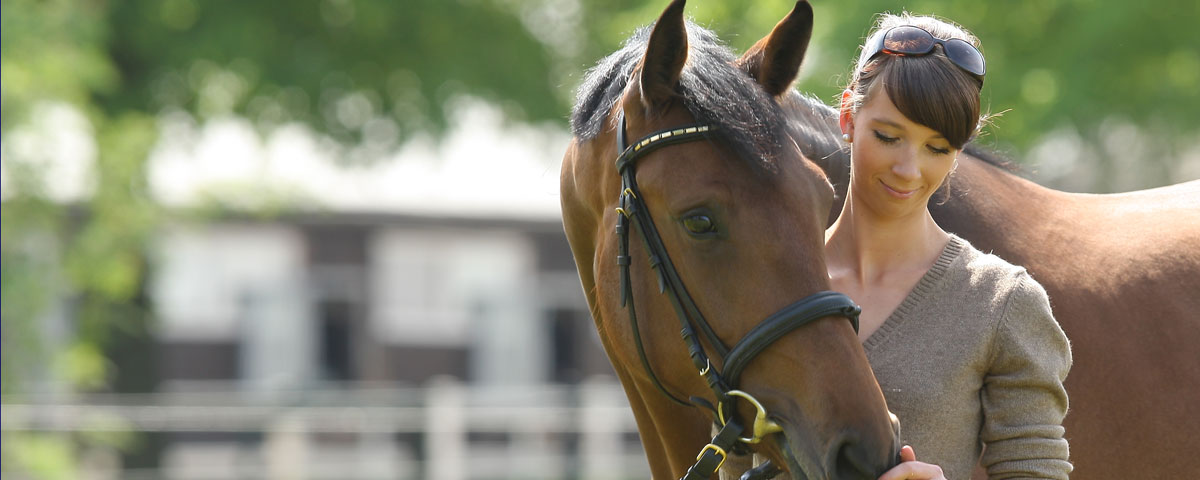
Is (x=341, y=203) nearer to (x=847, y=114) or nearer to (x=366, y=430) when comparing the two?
A: (x=366, y=430)

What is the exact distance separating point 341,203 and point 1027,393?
16.3 meters

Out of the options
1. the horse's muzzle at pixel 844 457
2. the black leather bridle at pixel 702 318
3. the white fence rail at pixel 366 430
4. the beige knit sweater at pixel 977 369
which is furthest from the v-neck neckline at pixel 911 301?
the white fence rail at pixel 366 430

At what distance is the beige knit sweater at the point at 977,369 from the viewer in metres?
2.15

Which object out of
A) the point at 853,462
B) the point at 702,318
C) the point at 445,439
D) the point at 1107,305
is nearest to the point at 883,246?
the point at 702,318

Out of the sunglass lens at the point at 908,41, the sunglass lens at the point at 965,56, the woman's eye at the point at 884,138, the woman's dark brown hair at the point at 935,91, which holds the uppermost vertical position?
the sunglass lens at the point at 908,41

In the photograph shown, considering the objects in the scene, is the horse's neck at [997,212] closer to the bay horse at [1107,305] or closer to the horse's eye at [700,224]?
the bay horse at [1107,305]

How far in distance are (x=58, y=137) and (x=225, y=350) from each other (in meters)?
10.6

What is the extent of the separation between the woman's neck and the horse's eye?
0.29m

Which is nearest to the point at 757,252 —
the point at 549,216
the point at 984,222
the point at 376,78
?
the point at 984,222

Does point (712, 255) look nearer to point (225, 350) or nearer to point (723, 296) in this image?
point (723, 296)

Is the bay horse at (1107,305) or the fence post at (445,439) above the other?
the bay horse at (1107,305)

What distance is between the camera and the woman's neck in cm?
234

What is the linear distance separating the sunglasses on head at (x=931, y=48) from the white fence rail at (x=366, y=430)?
7.67 m

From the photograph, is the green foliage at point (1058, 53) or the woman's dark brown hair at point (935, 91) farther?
the green foliage at point (1058, 53)
